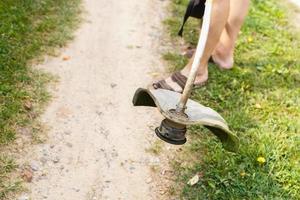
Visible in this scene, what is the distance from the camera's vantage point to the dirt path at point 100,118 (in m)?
3.44

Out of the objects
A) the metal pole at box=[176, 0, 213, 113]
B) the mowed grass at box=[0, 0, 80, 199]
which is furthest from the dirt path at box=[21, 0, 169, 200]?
the metal pole at box=[176, 0, 213, 113]

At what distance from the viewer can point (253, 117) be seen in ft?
14.2

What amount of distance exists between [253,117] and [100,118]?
52.4 inches

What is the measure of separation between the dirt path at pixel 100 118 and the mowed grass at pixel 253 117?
1.03ft

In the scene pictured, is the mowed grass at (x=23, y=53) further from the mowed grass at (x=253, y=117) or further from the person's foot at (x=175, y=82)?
the mowed grass at (x=253, y=117)

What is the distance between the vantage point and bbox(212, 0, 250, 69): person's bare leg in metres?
4.69

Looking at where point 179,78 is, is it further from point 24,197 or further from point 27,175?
point 24,197

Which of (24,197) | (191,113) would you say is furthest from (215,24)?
(24,197)

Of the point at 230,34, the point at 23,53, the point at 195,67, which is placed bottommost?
the point at 23,53

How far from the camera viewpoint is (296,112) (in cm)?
452

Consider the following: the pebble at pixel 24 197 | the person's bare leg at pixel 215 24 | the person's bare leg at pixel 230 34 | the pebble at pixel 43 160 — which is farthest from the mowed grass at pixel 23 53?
the person's bare leg at pixel 230 34

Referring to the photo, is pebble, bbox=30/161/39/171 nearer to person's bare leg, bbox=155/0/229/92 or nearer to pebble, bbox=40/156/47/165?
pebble, bbox=40/156/47/165

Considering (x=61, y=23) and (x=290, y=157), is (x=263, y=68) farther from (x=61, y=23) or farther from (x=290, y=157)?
(x=61, y=23)

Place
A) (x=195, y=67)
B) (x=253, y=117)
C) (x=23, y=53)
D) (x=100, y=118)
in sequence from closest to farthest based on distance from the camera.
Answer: (x=195, y=67), (x=100, y=118), (x=253, y=117), (x=23, y=53)
